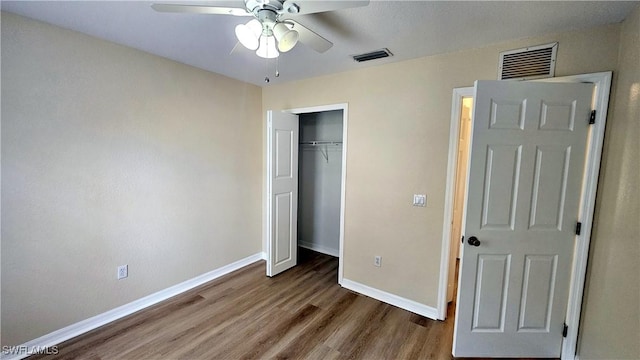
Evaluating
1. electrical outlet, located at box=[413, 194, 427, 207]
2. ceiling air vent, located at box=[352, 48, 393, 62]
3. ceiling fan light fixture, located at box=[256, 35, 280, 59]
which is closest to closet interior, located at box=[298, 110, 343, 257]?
ceiling air vent, located at box=[352, 48, 393, 62]

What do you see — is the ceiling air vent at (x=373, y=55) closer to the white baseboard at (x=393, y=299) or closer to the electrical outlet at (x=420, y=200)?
the electrical outlet at (x=420, y=200)

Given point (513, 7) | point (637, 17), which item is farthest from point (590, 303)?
point (513, 7)

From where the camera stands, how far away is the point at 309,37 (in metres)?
1.48

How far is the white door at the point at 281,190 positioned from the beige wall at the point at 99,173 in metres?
0.58

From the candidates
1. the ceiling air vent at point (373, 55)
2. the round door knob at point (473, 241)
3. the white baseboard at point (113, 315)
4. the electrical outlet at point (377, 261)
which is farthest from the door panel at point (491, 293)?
the white baseboard at point (113, 315)

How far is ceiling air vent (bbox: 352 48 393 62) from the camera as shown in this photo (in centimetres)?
223

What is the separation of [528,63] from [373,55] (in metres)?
1.18

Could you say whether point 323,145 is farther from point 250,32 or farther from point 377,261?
point 250,32

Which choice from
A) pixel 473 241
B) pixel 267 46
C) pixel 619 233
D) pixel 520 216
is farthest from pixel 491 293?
pixel 267 46

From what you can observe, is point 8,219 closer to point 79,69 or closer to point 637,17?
point 79,69

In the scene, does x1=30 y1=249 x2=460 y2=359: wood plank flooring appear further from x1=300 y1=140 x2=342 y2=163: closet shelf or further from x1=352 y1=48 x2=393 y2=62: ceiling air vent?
x1=352 y1=48 x2=393 y2=62: ceiling air vent

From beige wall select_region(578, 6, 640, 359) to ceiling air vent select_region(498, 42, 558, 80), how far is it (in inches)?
13.3

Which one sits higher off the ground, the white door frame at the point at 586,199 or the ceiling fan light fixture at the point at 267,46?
the ceiling fan light fixture at the point at 267,46

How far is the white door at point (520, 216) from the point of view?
1.76 meters
